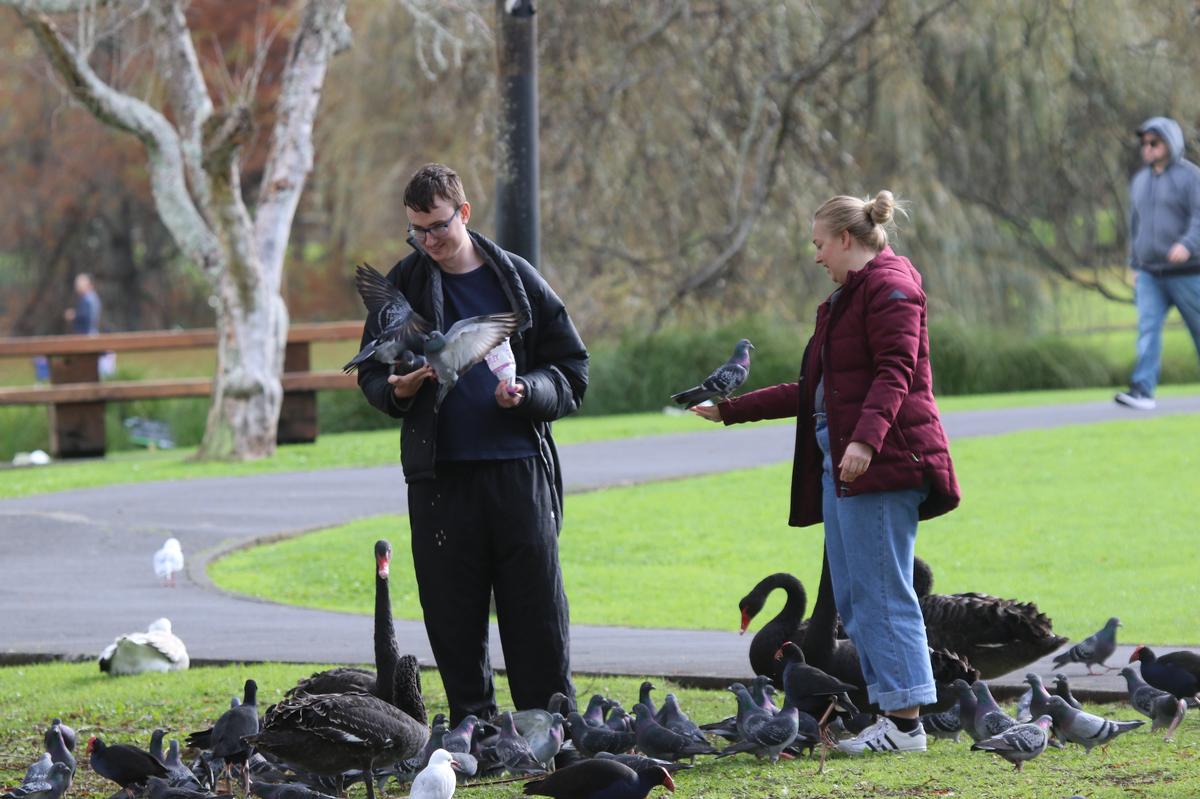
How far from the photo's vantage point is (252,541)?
48.1 ft

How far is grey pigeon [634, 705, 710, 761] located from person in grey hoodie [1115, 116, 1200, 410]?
10.9 metres

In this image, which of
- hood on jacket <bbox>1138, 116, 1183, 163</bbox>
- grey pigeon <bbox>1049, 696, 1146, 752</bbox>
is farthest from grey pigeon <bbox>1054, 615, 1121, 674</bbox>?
hood on jacket <bbox>1138, 116, 1183, 163</bbox>

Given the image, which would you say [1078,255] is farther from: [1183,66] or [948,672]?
[948,672]

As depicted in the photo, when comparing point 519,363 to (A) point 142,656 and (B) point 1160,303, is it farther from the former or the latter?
(B) point 1160,303

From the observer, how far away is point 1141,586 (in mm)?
11383

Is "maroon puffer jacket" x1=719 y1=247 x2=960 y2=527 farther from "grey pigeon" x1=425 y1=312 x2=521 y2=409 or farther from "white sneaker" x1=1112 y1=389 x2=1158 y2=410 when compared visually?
"white sneaker" x1=1112 y1=389 x2=1158 y2=410

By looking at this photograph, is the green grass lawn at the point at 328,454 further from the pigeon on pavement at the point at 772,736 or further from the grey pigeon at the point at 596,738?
the pigeon on pavement at the point at 772,736

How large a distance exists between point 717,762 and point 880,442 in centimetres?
161

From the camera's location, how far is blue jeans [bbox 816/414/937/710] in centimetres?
655

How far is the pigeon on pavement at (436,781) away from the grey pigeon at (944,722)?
6.95 ft

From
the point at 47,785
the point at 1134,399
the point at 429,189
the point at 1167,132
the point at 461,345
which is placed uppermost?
the point at 1167,132

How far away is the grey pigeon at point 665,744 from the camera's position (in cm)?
681

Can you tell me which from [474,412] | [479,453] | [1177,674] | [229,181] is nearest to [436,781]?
[479,453]

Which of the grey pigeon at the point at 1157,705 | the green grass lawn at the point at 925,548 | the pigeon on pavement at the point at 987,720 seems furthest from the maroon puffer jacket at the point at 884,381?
the green grass lawn at the point at 925,548
